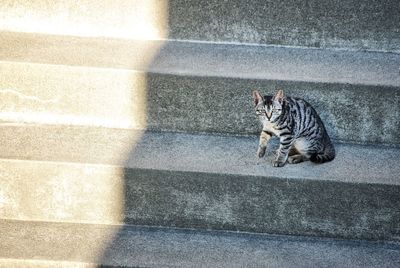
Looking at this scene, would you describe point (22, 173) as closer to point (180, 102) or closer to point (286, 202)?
point (180, 102)

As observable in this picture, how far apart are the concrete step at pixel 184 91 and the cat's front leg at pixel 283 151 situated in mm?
273

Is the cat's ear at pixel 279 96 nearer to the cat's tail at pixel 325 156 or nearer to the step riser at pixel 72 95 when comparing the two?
the cat's tail at pixel 325 156

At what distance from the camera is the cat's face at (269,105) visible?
10.9 feet

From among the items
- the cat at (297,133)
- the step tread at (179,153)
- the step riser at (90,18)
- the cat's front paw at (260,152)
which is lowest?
the step tread at (179,153)

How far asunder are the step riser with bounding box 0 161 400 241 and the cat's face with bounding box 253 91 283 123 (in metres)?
0.32

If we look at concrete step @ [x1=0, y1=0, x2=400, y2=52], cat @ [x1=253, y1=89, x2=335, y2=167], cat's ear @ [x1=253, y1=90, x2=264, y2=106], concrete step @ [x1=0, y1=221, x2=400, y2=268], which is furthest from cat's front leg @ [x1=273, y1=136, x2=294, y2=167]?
concrete step @ [x1=0, y1=0, x2=400, y2=52]

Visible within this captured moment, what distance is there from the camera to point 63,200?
3.39m

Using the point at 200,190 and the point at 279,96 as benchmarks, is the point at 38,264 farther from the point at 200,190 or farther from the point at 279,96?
the point at 279,96

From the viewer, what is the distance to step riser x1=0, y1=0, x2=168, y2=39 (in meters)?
4.00

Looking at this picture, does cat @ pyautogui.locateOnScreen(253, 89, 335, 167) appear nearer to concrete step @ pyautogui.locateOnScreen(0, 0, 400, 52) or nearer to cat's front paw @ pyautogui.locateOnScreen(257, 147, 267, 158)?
cat's front paw @ pyautogui.locateOnScreen(257, 147, 267, 158)

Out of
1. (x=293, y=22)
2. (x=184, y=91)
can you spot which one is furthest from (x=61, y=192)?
(x=293, y=22)

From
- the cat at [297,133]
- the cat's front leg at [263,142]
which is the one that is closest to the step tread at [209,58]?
the cat at [297,133]

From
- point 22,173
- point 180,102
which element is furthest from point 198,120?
point 22,173

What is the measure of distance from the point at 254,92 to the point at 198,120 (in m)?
0.49
